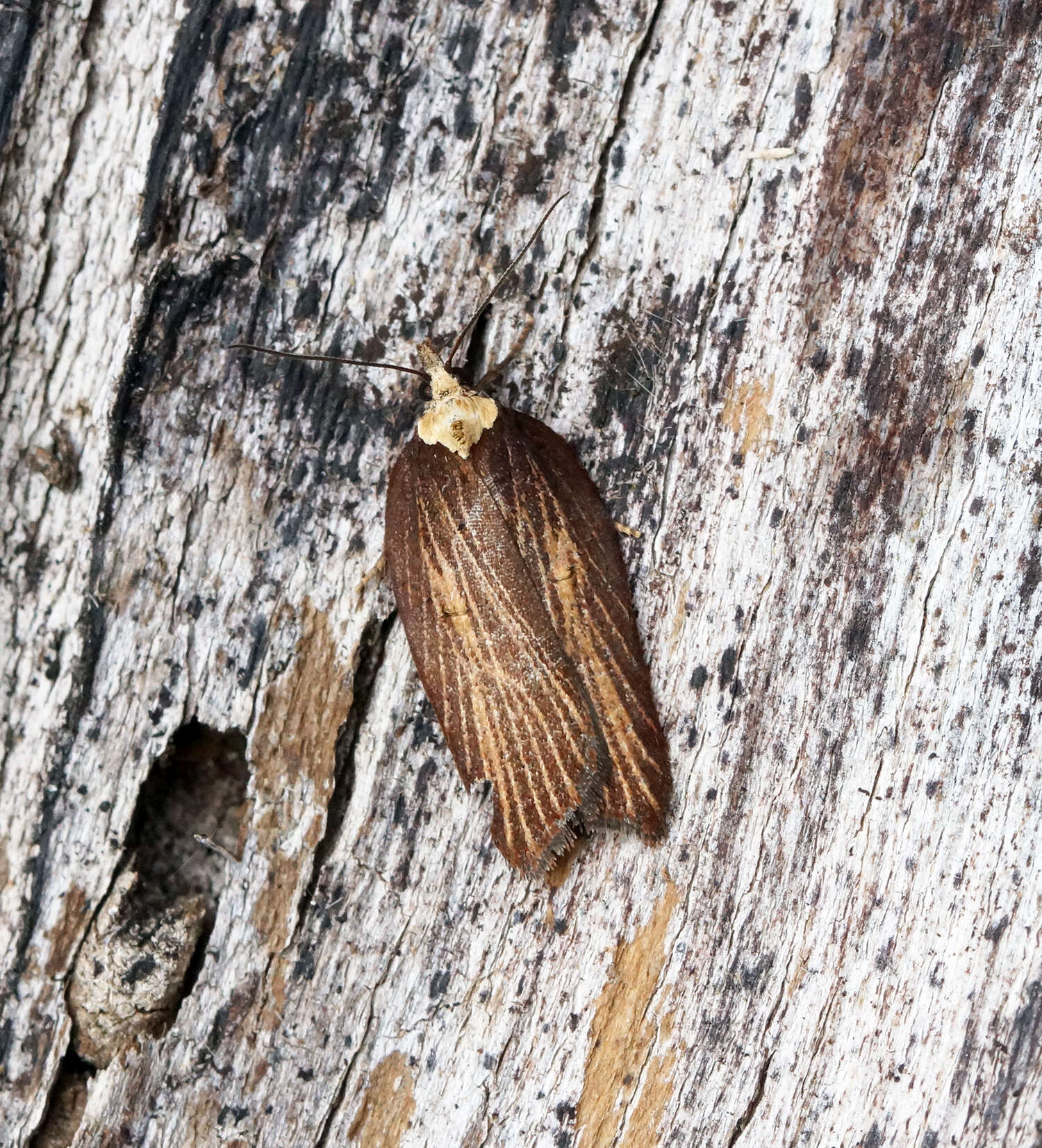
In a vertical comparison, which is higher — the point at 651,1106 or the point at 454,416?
the point at 454,416

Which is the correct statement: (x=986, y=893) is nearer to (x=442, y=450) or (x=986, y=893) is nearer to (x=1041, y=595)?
(x=1041, y=595)

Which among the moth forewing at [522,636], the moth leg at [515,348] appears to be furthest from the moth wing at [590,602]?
the moth leg at [515,348]

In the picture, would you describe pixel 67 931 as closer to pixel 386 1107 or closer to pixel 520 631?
pixel 386 1107

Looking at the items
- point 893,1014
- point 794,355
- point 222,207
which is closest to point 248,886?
point 893,1014

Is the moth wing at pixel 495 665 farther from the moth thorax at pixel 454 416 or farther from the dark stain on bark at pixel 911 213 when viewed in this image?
the dark stain on bark at pixel 911 213

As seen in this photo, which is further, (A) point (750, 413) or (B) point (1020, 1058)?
(A) point (750, 413)

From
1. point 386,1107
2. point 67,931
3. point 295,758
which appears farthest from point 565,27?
point 386,1107
